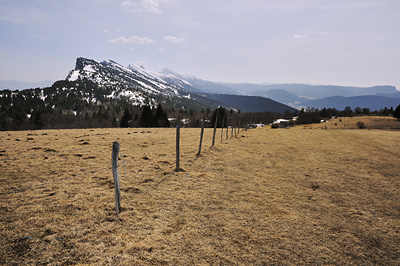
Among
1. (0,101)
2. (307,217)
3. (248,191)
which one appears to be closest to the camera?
(307,217)

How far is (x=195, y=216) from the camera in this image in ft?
22.6

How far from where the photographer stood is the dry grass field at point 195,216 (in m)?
5.04

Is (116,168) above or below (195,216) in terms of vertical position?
above

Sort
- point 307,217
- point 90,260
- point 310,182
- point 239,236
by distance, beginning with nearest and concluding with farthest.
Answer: point 90,260 < point 239,236 < point 307,217 < point 310,182

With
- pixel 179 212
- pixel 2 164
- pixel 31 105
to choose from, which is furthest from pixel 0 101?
pixel 179 212

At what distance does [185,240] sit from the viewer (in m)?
5.58

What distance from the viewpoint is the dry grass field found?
5039 mm

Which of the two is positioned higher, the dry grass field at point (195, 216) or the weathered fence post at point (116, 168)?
the weathered fence post at point (116, 168)

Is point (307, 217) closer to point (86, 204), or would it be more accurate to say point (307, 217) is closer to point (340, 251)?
point (340, 251)

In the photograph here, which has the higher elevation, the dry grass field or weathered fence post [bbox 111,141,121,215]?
weathered fence post [bbox 111,141,121,215]

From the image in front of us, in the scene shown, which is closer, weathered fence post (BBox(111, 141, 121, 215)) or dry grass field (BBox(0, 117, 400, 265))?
dry grass field (BBox(0, 117, 400, 265))

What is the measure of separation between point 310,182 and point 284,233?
594cm

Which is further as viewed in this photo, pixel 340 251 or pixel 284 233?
pixel 284 233

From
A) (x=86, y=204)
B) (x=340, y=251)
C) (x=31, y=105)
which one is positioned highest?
(x=31, y=105)
